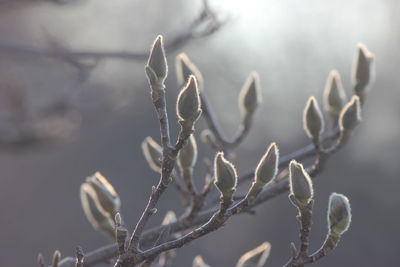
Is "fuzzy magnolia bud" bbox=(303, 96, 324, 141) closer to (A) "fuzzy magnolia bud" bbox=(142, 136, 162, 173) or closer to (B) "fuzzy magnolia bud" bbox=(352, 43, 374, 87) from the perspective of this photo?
(B) "fuzzy magnolia bud" bbox=(352, 43, 374, 87)

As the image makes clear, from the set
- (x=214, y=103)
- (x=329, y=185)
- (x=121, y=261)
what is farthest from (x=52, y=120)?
(x=214, y=103)

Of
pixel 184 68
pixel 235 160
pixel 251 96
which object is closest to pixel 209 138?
pixel 251 96

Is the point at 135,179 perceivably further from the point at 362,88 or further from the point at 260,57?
the point at 362,88

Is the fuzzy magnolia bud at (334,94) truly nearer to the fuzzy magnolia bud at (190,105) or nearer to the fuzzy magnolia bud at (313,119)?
the fuzzy magnolia bud at (313,119)

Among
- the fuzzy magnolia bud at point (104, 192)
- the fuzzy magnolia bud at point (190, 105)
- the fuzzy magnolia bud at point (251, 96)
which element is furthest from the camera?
the fuzzy magnolia bud at point (251, 96)

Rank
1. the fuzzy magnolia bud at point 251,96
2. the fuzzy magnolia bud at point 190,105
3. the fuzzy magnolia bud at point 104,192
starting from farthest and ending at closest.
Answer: the fuzzy magnolia bud at point 251,96 < the fuzzy magnolia bud at point 104,192 < the fuzzy magnolia bud at point 190,105

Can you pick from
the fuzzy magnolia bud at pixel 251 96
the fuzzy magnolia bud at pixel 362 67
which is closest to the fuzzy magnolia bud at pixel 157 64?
the fuzzy magnolia bud at pixel 251 96
